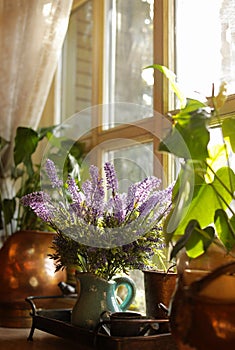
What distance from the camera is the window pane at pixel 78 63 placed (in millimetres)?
2115

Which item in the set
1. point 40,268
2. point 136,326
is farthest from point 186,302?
point 40,268

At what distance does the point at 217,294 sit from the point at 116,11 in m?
1.30

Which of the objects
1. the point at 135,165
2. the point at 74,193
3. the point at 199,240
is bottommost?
the point at 199,240

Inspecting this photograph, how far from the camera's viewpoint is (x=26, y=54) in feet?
5.98

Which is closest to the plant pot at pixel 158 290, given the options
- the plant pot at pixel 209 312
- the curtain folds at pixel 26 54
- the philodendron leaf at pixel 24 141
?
the plant pot at pixel 209 312

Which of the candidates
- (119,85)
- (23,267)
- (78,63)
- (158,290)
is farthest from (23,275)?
(78,63)

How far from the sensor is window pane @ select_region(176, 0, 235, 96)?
1.34 metres

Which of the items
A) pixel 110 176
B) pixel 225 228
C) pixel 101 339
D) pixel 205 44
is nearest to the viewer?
pixel 225 228

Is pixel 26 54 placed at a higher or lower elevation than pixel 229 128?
higher

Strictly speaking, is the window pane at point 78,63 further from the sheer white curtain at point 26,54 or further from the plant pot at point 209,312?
the plant pot at point 209,312

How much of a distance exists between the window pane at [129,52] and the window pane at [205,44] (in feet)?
0.54

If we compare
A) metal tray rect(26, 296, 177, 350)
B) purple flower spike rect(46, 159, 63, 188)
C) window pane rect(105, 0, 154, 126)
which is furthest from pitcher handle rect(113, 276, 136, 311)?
window pane rect(105, 0, 154, 126)

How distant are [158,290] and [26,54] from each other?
1.00 m

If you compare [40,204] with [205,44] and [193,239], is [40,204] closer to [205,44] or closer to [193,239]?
[193,239]
